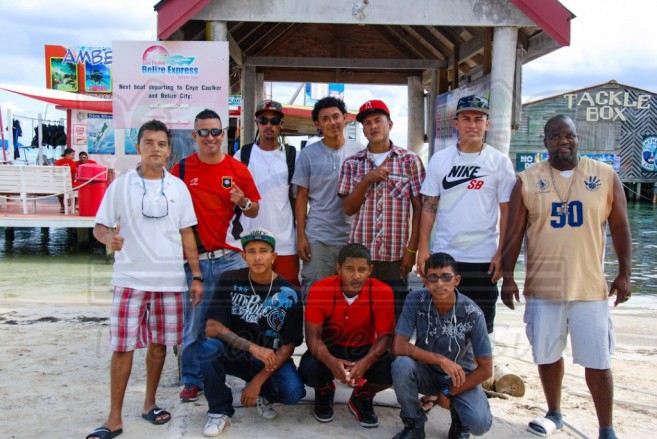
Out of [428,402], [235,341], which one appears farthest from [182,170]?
[428,402]

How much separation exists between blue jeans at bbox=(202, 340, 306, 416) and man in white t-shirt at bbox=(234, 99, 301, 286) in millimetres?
869

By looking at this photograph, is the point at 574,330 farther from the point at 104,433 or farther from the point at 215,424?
the point at 104,433

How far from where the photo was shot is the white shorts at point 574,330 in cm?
370

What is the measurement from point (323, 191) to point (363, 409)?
1653 mm

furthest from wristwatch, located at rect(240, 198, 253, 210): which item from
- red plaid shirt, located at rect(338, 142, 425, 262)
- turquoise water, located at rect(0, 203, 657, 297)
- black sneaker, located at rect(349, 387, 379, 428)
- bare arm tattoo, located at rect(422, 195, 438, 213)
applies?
turquoise water, located at rect(0, 203, 657, 297)

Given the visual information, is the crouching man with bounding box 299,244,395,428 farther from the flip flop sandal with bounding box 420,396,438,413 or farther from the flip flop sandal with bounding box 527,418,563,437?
the flip flop sandal with bounding box 527,418,563,437

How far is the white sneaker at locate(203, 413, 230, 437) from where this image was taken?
11.8 feet

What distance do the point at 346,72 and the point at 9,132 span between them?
17.8m

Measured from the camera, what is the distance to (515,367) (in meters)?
5.62

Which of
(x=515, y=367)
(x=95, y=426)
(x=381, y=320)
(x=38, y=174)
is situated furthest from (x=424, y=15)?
(x=38, y=174)

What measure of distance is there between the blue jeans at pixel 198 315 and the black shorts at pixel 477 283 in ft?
5.27

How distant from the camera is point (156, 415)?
3943 mm

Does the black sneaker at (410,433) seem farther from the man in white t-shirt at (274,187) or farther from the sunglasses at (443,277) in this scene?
the man in white t-shirt at (274,187)

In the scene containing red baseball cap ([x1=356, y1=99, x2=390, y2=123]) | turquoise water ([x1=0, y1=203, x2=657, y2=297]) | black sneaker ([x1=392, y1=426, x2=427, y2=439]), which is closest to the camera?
black sneaker ([x1=392, y1=426, x2=427, y2=439])
